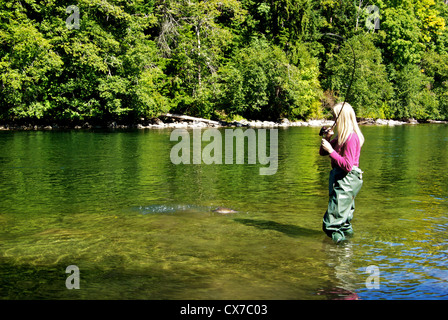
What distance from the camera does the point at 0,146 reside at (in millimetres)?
24812

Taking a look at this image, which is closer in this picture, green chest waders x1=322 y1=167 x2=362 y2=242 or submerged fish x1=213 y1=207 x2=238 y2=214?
green chest waders x1=322 y1=167 x2=362 y2=242

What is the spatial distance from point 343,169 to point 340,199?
484mm

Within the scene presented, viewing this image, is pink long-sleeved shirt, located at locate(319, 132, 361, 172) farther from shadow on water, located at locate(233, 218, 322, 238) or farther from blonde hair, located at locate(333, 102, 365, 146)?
shadow on water, located at locate(233, 218, 322, 238)

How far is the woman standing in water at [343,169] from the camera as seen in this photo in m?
6.98

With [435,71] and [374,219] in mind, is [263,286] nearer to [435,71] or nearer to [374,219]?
[374,219]

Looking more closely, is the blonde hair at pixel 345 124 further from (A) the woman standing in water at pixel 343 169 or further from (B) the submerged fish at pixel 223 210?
(B) the submerged fish at pixel 223 210

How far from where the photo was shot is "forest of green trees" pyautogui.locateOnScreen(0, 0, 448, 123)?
4028cm

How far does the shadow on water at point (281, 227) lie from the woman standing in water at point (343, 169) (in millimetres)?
895

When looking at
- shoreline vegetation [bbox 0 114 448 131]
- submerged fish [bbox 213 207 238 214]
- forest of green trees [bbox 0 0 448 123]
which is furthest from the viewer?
shoreline vegetation [bbox 0 114 448 131]

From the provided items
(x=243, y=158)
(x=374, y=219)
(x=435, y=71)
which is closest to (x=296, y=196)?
(x=374, y=219)

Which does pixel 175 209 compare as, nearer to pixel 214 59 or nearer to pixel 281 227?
pixel 281 227

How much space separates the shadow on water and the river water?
0.06 ft

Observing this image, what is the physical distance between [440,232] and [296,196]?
13.7ft

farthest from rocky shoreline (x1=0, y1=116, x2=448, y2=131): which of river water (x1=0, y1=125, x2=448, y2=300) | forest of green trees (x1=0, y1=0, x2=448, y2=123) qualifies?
river water (x1=0, y1=125, x2=448, y2=300)
